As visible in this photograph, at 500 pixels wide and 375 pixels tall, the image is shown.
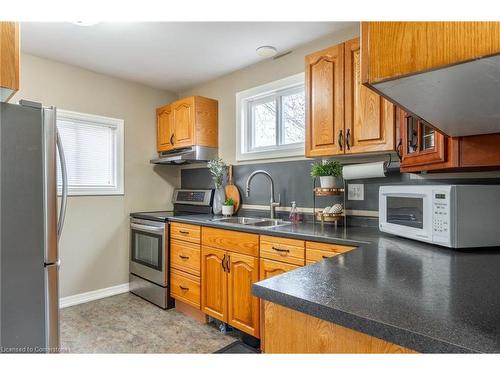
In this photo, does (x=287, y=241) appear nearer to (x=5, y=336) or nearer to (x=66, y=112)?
(x=5, y=336)

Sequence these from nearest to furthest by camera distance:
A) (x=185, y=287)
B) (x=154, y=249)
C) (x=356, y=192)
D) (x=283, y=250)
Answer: (x=283, y=250), (x=356, y=192), (x=185, y=287), (x=154, y=249)

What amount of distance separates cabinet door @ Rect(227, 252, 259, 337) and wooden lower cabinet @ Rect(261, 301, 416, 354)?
1224mm

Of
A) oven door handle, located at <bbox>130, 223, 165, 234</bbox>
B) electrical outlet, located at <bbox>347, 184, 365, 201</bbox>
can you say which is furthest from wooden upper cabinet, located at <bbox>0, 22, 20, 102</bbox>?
electrical outlet, located at <bbox>347, 184, 365, 201</bbox>

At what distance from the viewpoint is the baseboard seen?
9.60 feet

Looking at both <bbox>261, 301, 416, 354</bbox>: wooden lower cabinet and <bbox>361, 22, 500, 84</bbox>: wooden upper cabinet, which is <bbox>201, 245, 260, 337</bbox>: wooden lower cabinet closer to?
<bbox>261, 301, 416, 354</bbox>: wooden lower cabinet

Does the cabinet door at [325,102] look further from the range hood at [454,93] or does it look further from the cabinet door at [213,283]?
the cabinet door at [213,283]

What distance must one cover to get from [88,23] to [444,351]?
275 centimetres

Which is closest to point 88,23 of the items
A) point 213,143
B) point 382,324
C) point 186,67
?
point 186,67

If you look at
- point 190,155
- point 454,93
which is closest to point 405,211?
point 454,93

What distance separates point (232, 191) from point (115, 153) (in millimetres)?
1439

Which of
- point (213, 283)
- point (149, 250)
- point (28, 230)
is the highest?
point (28, 230)

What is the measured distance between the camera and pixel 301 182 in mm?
2629

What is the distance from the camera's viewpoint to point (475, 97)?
79cm

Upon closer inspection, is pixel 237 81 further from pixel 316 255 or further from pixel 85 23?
pixel 316 255
